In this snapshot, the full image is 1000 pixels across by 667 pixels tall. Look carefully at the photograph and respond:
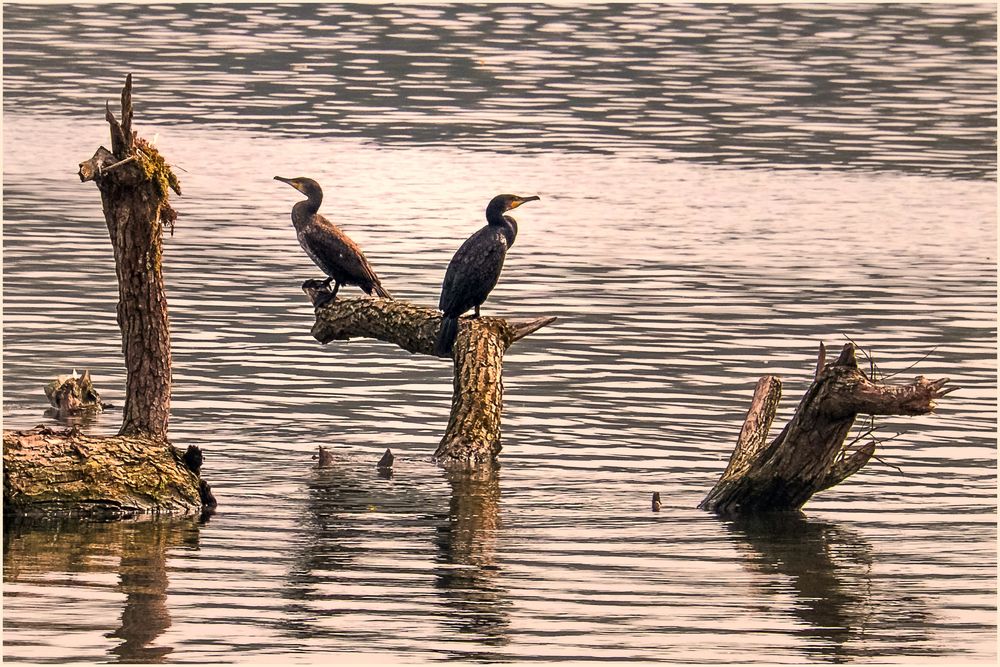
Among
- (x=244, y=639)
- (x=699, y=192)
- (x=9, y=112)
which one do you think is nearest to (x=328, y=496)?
(x=244, y=639)

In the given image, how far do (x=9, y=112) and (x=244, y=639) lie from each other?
98.6 ft

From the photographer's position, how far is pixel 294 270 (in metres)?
25.9

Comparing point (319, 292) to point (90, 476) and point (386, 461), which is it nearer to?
point (386, 461)

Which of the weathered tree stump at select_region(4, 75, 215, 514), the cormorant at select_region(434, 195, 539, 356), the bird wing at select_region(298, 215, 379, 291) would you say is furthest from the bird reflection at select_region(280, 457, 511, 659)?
the bird wing at select_region(298, 215, 379, 291)

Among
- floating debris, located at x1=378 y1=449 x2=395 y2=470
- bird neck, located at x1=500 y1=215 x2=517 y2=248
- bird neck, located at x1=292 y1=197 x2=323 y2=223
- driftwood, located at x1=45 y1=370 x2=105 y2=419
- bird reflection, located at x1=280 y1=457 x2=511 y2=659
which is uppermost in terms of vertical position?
bird neck, located at x1=500 y1=215 x2=517 y2=248

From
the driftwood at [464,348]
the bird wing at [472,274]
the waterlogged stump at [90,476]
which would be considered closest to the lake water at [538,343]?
the waterlogged stump at [90,476]

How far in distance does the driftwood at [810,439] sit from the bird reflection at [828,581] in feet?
0.70

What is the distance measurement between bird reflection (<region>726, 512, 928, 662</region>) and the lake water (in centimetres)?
3

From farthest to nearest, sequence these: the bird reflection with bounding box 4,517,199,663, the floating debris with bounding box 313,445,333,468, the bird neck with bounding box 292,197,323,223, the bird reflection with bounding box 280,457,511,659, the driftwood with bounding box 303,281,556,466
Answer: the bird neck with bounding box 292,197,323,223
the driftwood with bounding box 303,281,556,466
the floating debris with bounding box 313,445,333,468
the bird reflection with bounding box 280,457,511,659
the bird reflection with bounding box 4,517,199,663

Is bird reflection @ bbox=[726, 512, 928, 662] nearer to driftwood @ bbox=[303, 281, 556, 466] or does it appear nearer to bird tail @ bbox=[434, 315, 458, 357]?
driftwood @ bbox=[303, 281, 556, 466]

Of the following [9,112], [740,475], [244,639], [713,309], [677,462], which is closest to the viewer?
[244,639]

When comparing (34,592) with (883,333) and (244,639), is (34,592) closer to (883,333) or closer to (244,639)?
(244,639)

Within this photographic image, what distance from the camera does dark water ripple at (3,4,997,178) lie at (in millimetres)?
38656

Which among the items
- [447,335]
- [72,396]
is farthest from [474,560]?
[72,396]
